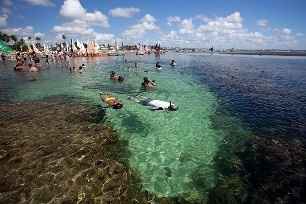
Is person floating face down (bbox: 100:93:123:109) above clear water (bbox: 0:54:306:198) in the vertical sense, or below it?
above

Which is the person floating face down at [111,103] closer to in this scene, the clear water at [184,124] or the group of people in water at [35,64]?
the clear water at [184,124]

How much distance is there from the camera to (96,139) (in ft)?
63.3

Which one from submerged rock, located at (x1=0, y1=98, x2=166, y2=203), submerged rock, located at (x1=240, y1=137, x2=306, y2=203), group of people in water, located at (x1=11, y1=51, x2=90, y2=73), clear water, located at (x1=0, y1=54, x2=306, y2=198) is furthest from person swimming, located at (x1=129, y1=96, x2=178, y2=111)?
group of people in water, located at (x1=11, y1=51, x2=90, y2=73)

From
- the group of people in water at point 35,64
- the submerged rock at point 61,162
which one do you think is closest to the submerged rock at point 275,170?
the submerged rock at point 61,162

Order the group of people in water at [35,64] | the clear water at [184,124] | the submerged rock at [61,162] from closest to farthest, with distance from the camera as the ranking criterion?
1. the submerged rock at [61,162]
2. the clear water at [184,124]
3. the group of people in water at [35,64]

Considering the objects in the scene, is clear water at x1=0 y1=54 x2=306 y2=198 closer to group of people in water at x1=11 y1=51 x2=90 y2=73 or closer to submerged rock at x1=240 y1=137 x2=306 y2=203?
submerged rock at x1=240 y1=137 x2=306 y2=203

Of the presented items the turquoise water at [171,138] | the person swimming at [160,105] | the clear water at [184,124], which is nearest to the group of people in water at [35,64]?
the clear water at [184,124]

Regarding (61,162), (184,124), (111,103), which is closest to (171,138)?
(184,124)

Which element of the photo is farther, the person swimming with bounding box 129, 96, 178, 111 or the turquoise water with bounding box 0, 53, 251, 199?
the person swimming with bounding box 129, 96, 178, 111

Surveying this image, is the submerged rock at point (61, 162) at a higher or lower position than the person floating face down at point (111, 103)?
lower

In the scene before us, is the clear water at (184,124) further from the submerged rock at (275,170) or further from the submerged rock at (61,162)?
the submerged rock at (275,170)

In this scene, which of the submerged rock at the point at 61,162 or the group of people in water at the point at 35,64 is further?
the group of people in water at the point at 35,64

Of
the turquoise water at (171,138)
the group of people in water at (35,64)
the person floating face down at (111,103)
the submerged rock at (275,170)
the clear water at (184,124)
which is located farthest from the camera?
the group of people in water at (35,64)

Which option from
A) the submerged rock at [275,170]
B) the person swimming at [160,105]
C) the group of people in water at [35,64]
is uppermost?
the group of people in water at [35,64]
